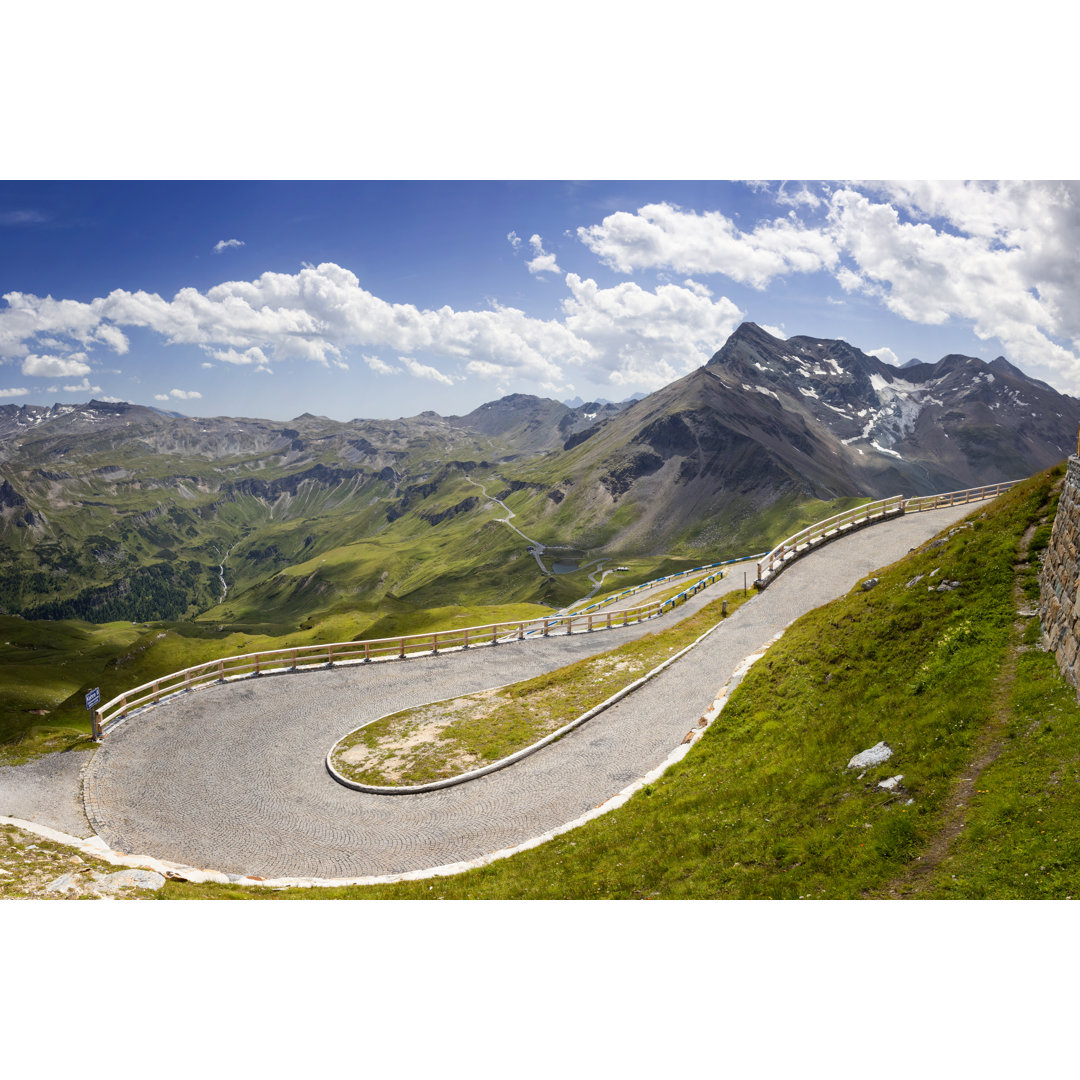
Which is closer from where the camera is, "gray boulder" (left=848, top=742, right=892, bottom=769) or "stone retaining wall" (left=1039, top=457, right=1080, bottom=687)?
"stone retaining wall" (left=1039, top=457, right=1080, bottom=687)

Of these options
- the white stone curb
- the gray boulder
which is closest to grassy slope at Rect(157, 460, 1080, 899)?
the gray boulder

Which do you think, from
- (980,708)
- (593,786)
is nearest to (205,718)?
(593,786)

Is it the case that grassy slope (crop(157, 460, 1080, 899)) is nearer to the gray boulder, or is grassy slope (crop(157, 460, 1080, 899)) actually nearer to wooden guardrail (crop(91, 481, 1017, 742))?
the gray boulder

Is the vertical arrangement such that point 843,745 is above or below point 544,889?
above

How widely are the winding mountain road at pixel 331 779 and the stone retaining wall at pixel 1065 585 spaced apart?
12388mm

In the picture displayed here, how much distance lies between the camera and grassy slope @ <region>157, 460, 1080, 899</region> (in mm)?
10250

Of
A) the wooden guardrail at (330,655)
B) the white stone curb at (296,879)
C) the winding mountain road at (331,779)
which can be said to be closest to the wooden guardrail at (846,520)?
the winding mountain road at (331,779)

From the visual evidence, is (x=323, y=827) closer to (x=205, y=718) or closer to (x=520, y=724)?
(x=520, y=724)

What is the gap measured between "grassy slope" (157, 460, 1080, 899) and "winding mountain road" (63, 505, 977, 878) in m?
2.53

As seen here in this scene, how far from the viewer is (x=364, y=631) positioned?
114500 millimetres

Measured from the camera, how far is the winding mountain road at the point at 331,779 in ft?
61.6

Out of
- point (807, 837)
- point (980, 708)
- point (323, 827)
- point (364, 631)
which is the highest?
point (980, 708)

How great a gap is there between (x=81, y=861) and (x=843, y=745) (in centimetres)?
1993

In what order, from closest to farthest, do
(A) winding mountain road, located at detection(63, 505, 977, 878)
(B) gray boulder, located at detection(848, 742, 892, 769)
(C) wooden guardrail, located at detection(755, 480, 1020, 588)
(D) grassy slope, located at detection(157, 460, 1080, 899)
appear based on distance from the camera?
(D) grassy slope, located at detection(157, 460, 1080, 899) < (B) gray boulder, located at detection(848, 742, 892, 769) < (A) winding mountain road, located at detection(63, 505, 977, 878) < (C) wooden guardrail, located at detection(755, 480, 1020, 588)
